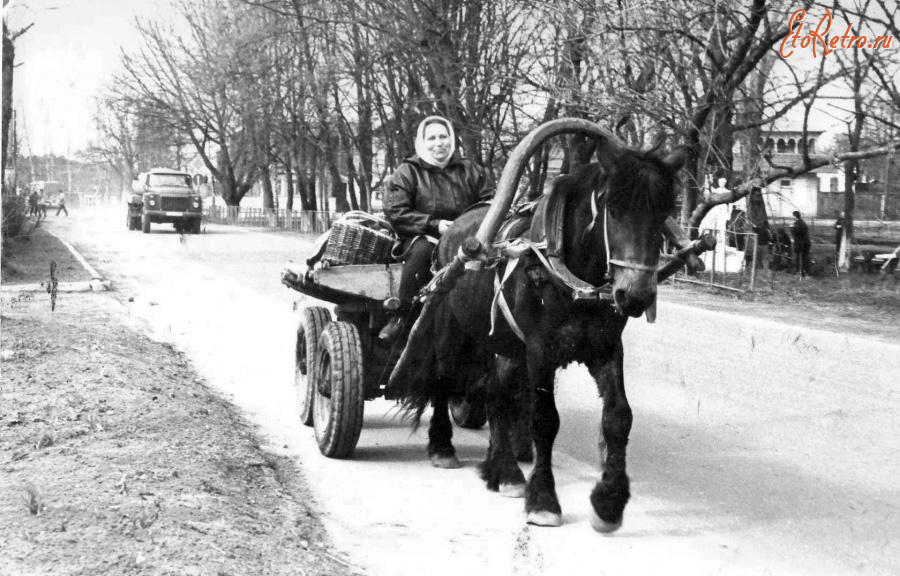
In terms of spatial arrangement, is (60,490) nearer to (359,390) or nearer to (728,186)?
(359,390)

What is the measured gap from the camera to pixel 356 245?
735 cm

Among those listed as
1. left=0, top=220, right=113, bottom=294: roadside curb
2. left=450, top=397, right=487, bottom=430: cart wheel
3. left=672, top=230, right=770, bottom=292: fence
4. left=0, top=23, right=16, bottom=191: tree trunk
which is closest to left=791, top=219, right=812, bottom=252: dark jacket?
left=672, top=230, right=770, bottom=292: fence

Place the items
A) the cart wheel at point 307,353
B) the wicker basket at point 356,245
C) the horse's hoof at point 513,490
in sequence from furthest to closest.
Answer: the cart wheel at point 307,353
the wicker basket at point 356,245
the horse's hoof at point 513,490

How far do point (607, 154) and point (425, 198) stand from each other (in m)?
2.18

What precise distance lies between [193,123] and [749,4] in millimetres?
41970

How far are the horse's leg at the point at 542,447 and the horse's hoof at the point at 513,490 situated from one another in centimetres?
44

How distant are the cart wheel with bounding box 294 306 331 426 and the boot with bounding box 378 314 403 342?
2.27 feet

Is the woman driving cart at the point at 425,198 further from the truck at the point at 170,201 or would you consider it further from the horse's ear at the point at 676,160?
the truck at the point at 170,201

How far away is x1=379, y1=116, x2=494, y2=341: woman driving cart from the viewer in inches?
271

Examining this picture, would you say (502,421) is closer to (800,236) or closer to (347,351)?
(347,351)

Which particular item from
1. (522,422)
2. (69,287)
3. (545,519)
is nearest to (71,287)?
(69,287)

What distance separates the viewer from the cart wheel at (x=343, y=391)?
6660 millimetres

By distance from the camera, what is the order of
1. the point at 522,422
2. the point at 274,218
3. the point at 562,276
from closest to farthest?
the point at 562,276
the point at 522,422
the point at 274,218

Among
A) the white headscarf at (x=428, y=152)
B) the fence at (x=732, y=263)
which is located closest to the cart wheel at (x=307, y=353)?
the white headscarf at (x=428, y=152)
